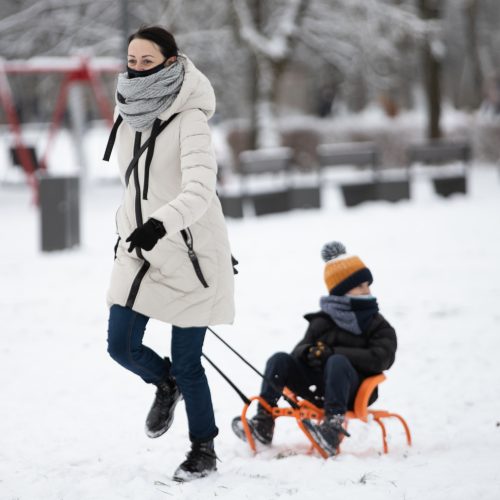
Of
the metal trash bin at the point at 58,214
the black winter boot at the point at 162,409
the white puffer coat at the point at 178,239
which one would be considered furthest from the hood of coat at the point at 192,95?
the metal trash bin at the point at 58,214

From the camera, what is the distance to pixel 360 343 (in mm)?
4027

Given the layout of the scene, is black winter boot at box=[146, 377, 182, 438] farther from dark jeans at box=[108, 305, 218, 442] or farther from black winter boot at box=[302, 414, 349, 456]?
black winter boot at box=[302, 414, 349, 456]

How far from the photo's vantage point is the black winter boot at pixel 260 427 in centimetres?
405

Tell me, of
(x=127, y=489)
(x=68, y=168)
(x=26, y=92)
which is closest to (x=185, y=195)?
(x=127, y=489)

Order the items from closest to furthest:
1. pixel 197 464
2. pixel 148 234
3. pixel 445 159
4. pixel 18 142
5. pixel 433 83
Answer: pixel 148 234 → pixel 197 464 → pixel 445 159 → pixel 18 142 → pixel 433 83

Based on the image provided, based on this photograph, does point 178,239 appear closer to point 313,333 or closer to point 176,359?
point 176,359

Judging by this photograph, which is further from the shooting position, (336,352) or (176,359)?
(336,352)

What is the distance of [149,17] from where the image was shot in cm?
2366

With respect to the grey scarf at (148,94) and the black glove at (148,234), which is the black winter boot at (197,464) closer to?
the black glove at (148,234)

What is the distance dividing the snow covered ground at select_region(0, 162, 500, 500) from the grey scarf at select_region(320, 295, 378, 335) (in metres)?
0.59

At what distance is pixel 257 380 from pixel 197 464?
1.79 metres

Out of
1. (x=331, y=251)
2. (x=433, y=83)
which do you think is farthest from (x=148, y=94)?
(x=433, y=83)

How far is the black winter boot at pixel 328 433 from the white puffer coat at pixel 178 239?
2.57ft

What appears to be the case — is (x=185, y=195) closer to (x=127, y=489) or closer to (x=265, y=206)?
(x=127, y=489)
